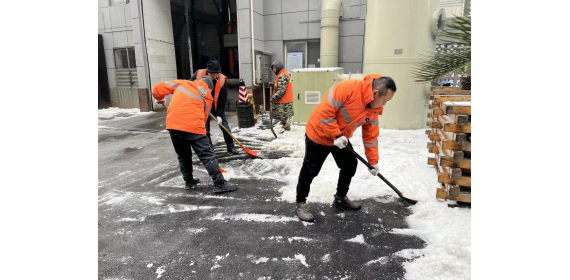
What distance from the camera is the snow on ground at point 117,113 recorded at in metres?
10.7

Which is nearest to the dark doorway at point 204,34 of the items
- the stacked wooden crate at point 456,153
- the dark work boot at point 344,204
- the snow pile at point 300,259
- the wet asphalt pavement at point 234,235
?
the wet asphalt pavement at point 234,235

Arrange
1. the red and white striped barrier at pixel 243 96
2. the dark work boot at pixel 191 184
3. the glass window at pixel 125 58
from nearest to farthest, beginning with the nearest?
the dark work boot at pixel 191 184 → the red and white striped barrier at pixel 243 96 → the glass window at pixel 125 58

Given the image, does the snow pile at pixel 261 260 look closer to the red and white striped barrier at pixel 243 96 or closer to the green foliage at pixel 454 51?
the green foliage at pixel 454 51

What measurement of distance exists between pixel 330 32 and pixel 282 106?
3.49 m

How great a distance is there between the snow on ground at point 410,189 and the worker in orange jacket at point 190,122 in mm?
741

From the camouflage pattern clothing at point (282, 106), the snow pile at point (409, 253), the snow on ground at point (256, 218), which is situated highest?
the camouflage pattern clothing at point (282, 106)

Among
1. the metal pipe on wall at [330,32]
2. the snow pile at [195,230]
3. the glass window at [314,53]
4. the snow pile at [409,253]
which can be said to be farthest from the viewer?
the glass window at [314,53]

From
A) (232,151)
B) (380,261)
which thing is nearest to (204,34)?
(232,151)

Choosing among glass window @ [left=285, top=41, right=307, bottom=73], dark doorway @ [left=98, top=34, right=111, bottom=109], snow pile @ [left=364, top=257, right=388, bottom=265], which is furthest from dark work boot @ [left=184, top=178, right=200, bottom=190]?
dark doorway @ [left=98, top=34, right=111, bottom=109]

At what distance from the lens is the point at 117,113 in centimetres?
1138

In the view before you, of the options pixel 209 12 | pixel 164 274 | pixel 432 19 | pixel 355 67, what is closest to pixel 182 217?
pixel 164 274

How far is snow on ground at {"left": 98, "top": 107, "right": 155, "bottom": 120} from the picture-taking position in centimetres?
1069

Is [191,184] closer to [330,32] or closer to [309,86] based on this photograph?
[309,86]

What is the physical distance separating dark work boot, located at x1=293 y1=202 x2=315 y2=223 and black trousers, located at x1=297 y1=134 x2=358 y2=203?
6 cm
